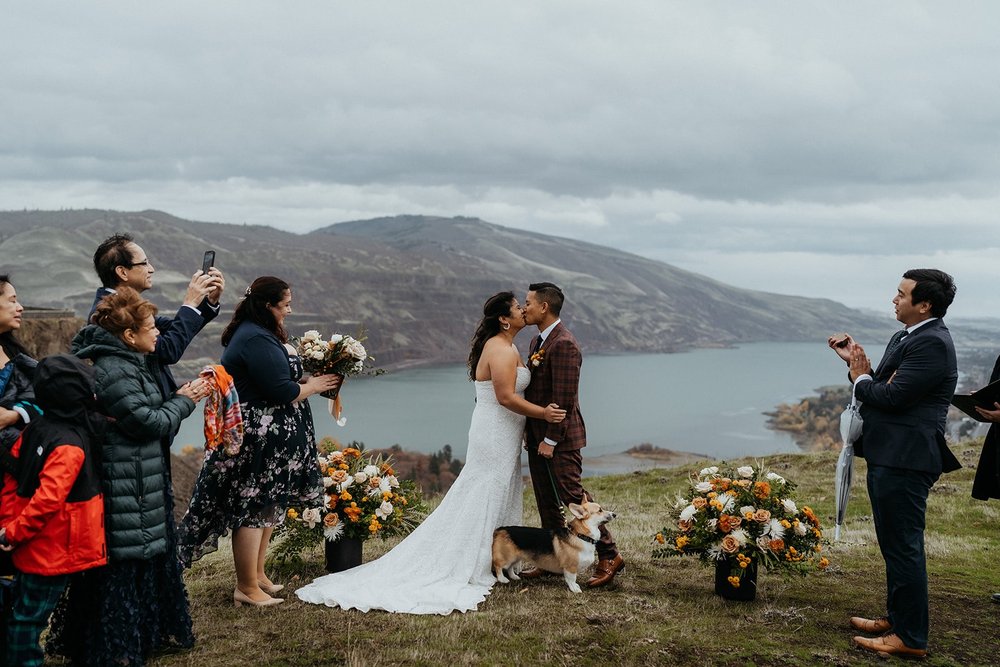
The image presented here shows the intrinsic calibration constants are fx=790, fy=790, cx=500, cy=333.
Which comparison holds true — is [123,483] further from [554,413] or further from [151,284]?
[554,413]

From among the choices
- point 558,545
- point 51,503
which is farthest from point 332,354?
point 51,503

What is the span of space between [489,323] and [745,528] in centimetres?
274

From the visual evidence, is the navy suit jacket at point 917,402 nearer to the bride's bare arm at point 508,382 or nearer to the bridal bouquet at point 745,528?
the bridal bouquet at point 745,528

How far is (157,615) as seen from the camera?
5.14 meters

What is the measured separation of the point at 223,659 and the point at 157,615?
0.52 meters

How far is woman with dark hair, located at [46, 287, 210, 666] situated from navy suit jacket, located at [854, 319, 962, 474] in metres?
4.51

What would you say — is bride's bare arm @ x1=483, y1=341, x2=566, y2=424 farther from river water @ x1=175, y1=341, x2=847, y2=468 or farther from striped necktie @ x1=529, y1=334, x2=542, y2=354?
river water @ x1=175, y1=341, x2=847, y2=468

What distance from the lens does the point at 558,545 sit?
673cm

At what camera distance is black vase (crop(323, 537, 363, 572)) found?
23.9ft

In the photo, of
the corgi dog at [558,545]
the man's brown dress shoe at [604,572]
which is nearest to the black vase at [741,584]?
the man's brown dress shoe at [604,572]

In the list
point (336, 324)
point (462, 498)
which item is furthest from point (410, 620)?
point (336, 324)

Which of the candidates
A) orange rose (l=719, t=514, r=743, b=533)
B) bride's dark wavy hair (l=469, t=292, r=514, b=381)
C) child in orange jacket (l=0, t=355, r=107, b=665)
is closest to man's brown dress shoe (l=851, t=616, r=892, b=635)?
orange rose (l=719, t=514, r=743, b=533)

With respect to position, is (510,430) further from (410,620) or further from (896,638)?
(896,638)

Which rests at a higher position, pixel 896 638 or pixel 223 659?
pixel 896 638
